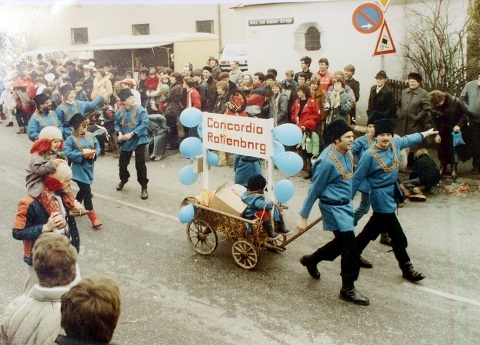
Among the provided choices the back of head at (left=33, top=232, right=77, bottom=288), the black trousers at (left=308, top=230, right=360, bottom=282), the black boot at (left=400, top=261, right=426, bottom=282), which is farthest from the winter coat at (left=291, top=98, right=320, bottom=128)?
the back of head at (left=33, top=232, right=77, bottom=288)

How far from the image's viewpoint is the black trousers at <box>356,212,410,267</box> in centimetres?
604

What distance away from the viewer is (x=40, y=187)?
4945mm

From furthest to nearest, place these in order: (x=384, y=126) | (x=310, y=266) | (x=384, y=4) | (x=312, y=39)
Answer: (x=312, y=39) < (x=384, y=4) < (x=310, y=266) < (x=384, y=126)

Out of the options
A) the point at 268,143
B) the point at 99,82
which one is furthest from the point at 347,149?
the point at 99,82

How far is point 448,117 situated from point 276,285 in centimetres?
526

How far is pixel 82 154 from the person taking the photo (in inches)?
305

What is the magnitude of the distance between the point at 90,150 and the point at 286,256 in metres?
3.12

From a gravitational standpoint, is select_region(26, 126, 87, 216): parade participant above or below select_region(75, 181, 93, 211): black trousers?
above

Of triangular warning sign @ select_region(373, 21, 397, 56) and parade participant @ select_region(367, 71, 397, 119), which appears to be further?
parade participant @ select_region(367, 71, 397, 119)

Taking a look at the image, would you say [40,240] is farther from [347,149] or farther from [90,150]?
[90,150]

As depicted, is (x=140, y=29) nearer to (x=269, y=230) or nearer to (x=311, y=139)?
(x=311, y=139)

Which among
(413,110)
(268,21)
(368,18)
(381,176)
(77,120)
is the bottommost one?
(381,176)

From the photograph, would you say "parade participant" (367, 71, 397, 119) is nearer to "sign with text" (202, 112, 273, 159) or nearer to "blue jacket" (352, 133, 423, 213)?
"sign with text" (202, 112, 273, 159)

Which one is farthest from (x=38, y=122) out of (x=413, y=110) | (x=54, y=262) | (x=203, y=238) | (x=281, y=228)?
(x=413, y=110)
